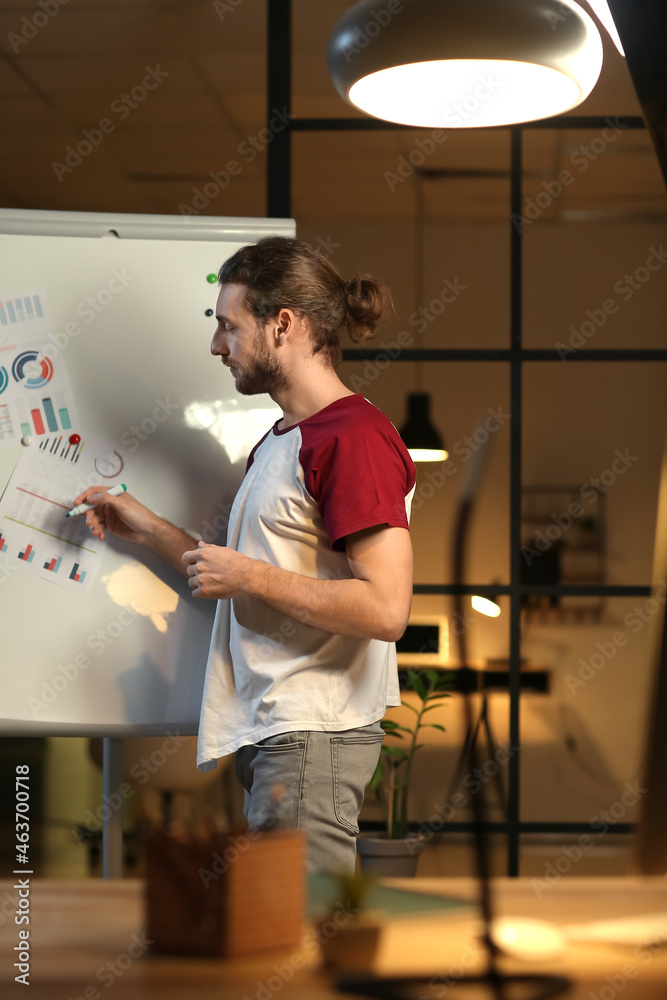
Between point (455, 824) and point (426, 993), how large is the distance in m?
3.07

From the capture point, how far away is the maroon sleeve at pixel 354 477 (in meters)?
1.18

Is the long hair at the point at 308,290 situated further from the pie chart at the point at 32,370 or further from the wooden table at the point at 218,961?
the wooden table at the point at 218,961

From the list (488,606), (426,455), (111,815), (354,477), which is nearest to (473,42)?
(354,477)

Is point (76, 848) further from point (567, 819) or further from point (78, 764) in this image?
point (567, 819)

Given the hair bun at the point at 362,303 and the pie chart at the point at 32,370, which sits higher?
the hair bun at the point at 362,303

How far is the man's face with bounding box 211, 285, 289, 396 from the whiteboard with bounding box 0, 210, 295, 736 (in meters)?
0.29

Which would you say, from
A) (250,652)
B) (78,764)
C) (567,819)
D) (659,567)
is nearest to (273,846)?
(659,567)

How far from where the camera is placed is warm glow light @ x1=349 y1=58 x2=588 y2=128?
3.19 feet

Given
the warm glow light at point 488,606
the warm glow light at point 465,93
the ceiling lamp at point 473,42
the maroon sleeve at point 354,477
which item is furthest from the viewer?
the warm glow light at point 488,606

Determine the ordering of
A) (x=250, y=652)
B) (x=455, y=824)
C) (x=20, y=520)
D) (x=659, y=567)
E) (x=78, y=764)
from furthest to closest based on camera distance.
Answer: (x=78, y=764)
(x=455, y=824)
(x=20, y=520)
(x=250, y=652)
(x=659, y=567)

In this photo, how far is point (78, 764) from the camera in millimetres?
3584

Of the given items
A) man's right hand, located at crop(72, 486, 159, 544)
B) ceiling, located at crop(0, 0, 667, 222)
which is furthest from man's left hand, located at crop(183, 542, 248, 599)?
ceiling, located at crop(0, 0, 667, 222)

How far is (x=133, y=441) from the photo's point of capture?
1645 mm

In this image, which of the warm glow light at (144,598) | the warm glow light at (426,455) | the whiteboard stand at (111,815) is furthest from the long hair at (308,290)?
the warm glow light at (426,455)
